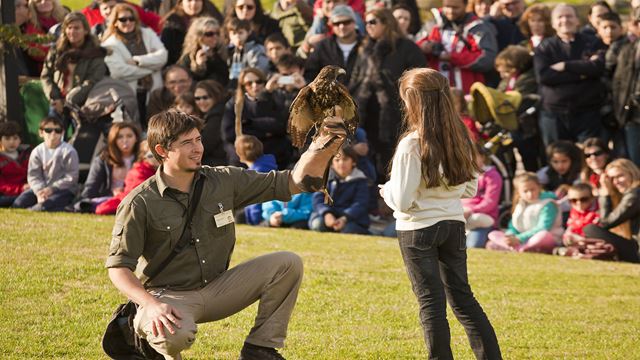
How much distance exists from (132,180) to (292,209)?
68.7 inches

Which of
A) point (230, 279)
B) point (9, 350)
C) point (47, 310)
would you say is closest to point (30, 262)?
point (47, 310)

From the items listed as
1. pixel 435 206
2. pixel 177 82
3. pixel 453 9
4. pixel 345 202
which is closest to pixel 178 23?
pixel 177 82

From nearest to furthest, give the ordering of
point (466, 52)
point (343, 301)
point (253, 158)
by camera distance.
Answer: point (343, 301)
point (253, 158)
point (466, 52)

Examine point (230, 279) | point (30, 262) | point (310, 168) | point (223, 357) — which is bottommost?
point (30, 262)

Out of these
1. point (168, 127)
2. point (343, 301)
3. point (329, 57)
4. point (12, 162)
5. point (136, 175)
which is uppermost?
point (168, 127)

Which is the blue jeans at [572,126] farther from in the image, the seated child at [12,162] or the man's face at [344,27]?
the seated child at [12,162]

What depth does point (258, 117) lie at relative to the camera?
13492 millimetres

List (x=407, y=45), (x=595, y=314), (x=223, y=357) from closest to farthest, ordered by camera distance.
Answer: (x=223, y=357) → (x=595, y=314) → (x=407, y=45)

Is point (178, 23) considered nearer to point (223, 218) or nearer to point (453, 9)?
point (453, 9)

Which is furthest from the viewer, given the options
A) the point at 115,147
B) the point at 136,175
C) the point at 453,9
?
the point at 453,9

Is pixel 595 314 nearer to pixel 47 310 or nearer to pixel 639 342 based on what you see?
pixel 639 342

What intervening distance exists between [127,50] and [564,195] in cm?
559

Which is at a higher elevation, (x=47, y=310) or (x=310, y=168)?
(x=310, y=168)

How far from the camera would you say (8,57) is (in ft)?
47.5
